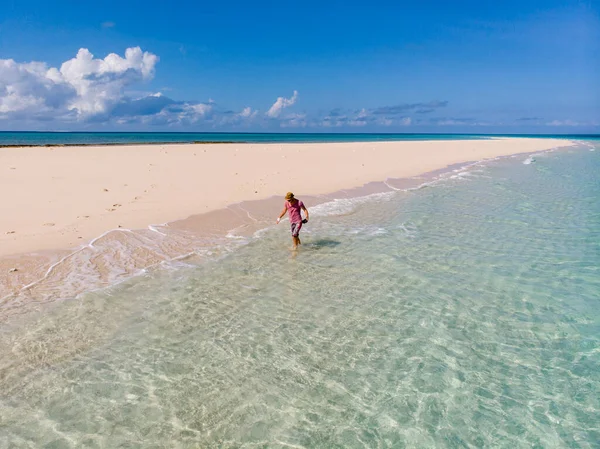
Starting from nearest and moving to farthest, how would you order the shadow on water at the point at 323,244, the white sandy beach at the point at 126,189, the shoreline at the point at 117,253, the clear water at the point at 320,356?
the clear water at the point at 320,356, the shoreline at the point at 117,253, the white sandy beach at the point at 126,189, the shadow on water at the point at 323,244

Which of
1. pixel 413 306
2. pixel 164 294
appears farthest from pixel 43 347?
pixel 413 306

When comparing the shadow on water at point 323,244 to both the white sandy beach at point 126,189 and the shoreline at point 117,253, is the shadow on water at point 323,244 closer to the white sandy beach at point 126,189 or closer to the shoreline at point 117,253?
the shoreline at point 117,253

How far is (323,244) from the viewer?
35.8 ft

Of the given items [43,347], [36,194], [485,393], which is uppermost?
[36,194]

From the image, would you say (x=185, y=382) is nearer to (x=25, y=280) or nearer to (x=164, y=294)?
(x=164, y=294)

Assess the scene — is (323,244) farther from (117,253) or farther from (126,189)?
(126,189)

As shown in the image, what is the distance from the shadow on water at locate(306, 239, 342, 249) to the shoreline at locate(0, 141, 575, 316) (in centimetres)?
187

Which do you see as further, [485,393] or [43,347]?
[43,347]

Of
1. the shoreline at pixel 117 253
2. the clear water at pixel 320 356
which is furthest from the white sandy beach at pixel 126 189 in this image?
the clear water at pixel 320 356

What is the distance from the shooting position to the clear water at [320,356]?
4320 millimetres

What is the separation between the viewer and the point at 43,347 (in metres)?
5.57

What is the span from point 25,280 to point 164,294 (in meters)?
2.65

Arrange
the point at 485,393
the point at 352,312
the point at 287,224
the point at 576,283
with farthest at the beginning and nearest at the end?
the point at 287,224
the point at 576,283
the point at 352,312
the point at 485,393

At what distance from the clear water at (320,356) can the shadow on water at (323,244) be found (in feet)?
1.65
